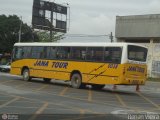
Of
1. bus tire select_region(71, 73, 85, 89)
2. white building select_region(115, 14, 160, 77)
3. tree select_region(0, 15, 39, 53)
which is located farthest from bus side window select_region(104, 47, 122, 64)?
tree select_region(0, 15, 39, 53)

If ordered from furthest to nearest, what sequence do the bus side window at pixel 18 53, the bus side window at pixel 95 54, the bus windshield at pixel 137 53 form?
the bus side window at pixel 18 53 → the bus side window at pixel 95 54 → the bus windshield at pixel 137 53

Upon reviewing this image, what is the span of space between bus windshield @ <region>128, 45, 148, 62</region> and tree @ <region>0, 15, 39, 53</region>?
48.9 metres

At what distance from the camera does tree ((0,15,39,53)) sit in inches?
2867

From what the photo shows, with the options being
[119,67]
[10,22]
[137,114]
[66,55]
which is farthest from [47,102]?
[10,22]

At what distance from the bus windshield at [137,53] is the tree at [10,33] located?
48853 mm

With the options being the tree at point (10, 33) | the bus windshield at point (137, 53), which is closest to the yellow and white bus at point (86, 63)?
the bus windshield at point (137, 53)

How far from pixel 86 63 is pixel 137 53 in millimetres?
3044

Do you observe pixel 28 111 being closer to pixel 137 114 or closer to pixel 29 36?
pixel 137 114

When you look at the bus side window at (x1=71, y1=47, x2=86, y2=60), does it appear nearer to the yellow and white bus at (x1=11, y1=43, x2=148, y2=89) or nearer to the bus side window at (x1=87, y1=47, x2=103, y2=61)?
the yellow and white bus at (x1=11, y1=43, x2=148, y2=89)

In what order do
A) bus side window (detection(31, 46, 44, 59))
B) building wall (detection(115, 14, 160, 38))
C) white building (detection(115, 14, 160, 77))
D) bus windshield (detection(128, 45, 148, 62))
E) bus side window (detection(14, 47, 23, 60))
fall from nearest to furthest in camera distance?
bus windshield (detection(128, 45, 148, 62)), bus side window (detection(31, 46, 44, 59)), bus side window (detection(14, 47, 23, 60)), building wall (detection(115, 14, 160, 38)), white building (detection(115, 14, 160, 77))

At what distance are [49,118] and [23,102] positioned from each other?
4357mm

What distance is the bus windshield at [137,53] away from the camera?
24897 mm

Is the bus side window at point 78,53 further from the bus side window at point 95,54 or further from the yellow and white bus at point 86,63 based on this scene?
the bus side window at point 95,54

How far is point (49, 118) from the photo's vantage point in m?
13.5
